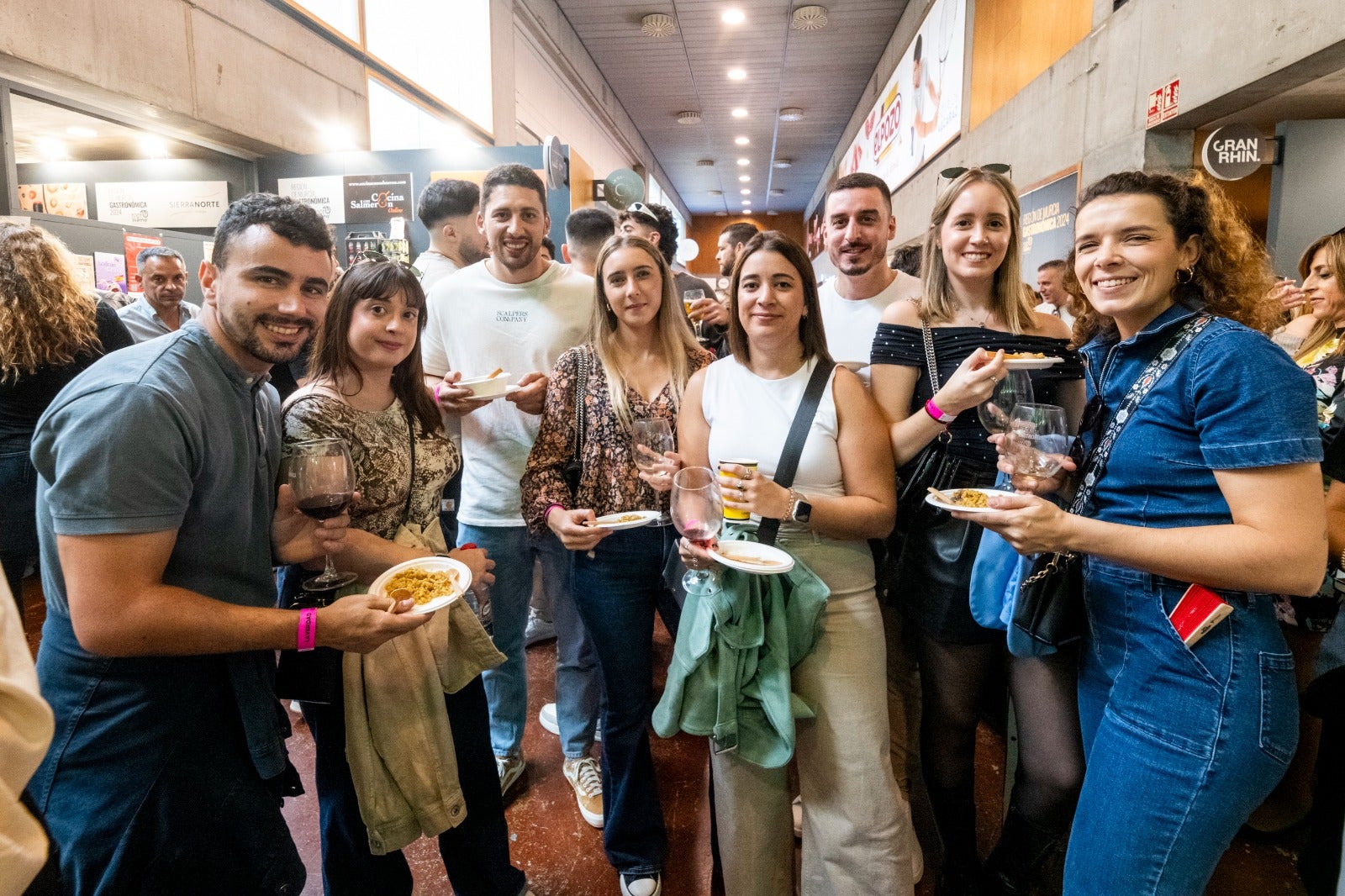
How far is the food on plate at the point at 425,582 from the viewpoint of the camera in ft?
4.76

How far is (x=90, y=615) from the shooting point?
111 cm

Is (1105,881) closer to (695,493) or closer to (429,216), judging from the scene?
(695,493)

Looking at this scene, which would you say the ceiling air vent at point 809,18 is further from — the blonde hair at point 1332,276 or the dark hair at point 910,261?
the blonde hair at point 1332,276

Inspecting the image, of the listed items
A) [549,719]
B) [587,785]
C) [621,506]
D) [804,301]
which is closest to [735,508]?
[621,506]

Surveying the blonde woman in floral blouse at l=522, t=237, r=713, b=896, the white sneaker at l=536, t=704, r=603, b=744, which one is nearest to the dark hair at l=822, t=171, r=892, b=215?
the blonde woman in floral blouse at l=522, t=237, r=713, b=896

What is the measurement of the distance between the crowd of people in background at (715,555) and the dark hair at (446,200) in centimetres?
121

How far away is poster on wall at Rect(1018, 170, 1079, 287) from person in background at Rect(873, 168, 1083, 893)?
306 centimetres

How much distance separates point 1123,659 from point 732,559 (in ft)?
2.67

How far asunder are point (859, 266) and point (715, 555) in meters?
1.51

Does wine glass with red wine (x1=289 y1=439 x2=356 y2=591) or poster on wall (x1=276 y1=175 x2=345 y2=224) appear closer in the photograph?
wine glass with red wine (x1=289 y1=439 x2=356 y2=591)

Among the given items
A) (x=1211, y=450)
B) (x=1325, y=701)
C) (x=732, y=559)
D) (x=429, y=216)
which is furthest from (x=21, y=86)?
(x=1325, y=701)

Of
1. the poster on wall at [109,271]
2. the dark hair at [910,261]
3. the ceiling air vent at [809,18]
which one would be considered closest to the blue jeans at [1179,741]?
the dark hair at [910,261]

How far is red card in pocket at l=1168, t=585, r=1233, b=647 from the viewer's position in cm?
118

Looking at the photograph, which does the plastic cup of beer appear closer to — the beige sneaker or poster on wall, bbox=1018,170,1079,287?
the beige sneaker
